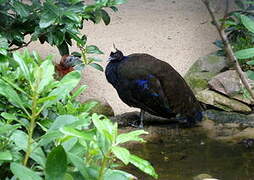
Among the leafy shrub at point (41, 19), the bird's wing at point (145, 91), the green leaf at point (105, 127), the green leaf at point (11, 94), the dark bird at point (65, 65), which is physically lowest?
the bird's wing at point (145, 91)

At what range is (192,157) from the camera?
4984 millimetres

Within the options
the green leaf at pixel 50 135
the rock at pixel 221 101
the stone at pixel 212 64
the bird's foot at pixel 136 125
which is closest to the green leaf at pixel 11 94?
the green leaf at pixel 50 135

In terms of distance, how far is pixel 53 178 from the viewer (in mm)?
1478

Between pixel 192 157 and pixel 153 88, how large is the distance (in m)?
0.75

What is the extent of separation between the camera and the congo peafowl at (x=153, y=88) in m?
5.35

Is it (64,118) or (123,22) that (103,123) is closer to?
(64,118)

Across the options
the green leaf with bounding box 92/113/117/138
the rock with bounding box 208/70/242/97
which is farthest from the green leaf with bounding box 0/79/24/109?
the rock with bounding box 208/70/242/97

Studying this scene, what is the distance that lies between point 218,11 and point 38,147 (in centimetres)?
701

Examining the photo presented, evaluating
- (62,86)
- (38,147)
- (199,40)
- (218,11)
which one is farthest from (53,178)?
(218,11)

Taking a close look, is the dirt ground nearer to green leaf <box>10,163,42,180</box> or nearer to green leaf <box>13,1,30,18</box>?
green leaf <box>13,1,30,18</box>

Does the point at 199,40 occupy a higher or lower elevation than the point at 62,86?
lower

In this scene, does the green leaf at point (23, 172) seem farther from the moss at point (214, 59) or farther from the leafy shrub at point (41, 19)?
the moss at point (214, 59)

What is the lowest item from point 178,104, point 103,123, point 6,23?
point 178,104

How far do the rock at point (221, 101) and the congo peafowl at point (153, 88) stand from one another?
20.7 inches
